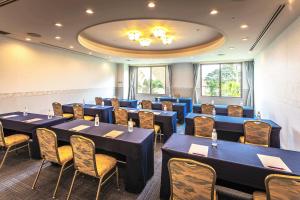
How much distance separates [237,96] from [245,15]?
7133 mm

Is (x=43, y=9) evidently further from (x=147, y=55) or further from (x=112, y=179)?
(x=147, y=55)

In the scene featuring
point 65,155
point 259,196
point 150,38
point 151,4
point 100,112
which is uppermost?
point 150,38

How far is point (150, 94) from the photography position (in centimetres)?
1168

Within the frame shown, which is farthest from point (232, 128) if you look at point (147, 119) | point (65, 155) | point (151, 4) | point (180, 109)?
point (65, 155)

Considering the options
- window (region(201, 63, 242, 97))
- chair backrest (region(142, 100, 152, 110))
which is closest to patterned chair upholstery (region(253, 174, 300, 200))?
chair backrest (region(142, 100, 152, 110))

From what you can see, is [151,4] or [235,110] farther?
[235,110]

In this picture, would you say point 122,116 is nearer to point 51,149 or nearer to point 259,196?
point 51,149

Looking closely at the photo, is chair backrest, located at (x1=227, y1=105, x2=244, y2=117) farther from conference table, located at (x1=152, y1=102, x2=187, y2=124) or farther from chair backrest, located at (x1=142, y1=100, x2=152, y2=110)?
chair backrest, located at (x1=142, y1=100, x2=152, y2=110)

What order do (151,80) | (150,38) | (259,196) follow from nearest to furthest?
1. (259,196)
2. (150,38)
3. (151,80)

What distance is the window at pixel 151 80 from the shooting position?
11.4 metres

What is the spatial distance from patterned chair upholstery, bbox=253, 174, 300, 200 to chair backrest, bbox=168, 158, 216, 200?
1.55 ft

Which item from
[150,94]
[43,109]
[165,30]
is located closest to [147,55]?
[165,30]

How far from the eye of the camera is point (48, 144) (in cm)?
250

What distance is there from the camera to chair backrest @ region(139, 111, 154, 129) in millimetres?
4250
